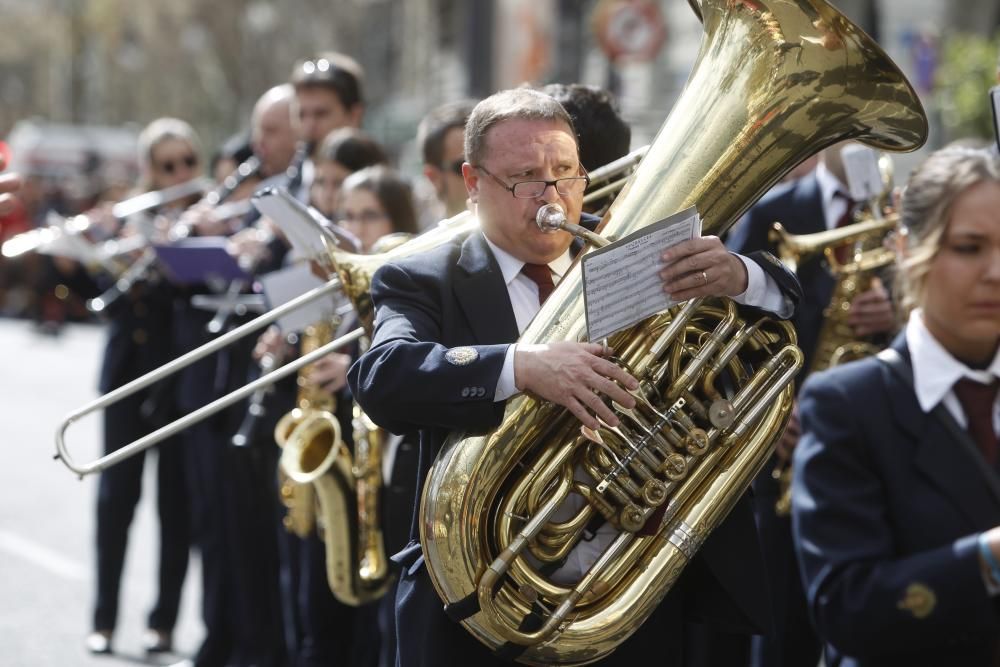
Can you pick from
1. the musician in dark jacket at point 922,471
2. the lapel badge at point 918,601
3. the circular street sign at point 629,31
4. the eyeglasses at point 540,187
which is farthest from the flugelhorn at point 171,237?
the circular street sign at point 629,31

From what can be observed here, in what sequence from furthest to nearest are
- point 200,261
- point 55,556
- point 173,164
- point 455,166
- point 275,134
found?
point 55,556 < point 173,164 < point 275,134 < point 200,261 < point 455,166

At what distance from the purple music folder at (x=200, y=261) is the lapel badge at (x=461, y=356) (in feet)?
10.1

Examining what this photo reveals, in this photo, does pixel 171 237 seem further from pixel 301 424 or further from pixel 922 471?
pixel 922 471

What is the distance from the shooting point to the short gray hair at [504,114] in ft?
10.0

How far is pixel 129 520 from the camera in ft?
22.3

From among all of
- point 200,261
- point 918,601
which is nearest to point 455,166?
point 200,261

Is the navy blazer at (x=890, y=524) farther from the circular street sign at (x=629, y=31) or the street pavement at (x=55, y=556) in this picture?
the circular street sign at (x=629, y=31)

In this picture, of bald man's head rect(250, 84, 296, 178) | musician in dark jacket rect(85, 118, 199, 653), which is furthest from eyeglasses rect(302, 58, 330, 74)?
musician in dark jacket rect(85, 118, 199, 653)

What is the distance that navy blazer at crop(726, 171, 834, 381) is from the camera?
4.81m

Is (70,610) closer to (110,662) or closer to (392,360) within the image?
(110,662)

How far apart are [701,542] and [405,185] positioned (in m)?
2.52

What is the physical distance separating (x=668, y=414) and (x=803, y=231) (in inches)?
82.6

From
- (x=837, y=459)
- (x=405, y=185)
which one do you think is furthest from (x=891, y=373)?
(x=405, y=185)

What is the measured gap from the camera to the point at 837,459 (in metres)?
3.06
